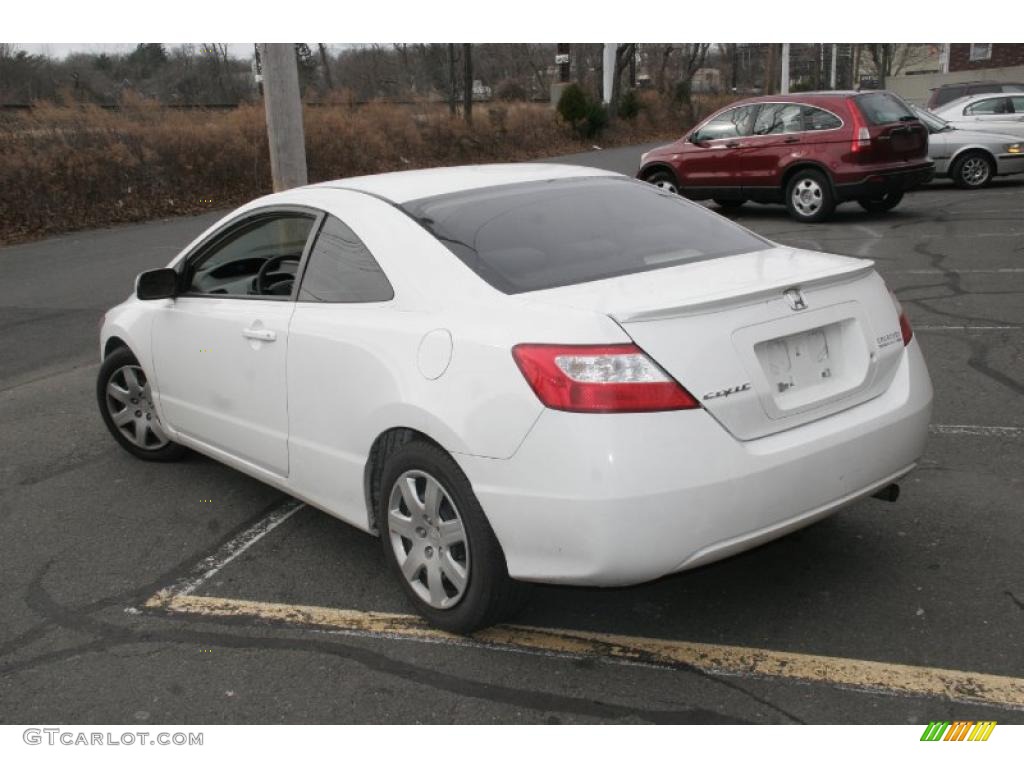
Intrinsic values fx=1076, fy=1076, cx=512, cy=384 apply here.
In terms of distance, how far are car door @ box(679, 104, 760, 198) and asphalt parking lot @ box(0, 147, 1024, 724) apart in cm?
1002

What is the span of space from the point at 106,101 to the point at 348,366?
33.6 m

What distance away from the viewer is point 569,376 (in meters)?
3.20

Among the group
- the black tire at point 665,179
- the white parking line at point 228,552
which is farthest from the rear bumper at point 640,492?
the black tire at point 665,179

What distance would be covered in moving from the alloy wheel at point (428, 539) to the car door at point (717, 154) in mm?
12744

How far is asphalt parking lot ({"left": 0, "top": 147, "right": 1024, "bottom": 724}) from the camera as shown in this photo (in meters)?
3.29

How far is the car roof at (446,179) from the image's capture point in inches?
171

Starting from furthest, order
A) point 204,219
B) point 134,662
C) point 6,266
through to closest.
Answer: point 204,219 < point 6,266 < point 134,662

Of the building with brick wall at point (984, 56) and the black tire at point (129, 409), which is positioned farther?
the building with brick wall at point (984, 56)

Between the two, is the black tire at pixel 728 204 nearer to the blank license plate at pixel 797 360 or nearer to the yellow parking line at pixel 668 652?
the blank license plate at pixel 797 360

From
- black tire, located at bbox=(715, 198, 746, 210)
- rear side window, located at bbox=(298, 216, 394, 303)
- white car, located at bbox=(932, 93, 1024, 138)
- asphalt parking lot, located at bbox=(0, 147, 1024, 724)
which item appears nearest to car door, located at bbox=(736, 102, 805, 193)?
black tire, located at bbox=(715, 198, 746, 210)

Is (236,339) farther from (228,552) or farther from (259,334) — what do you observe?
(228,552)

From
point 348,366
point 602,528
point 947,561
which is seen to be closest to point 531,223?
point 348,366

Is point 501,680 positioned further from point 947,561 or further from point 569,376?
point 947,561

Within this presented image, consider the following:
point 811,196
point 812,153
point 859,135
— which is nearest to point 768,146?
point 812,153
